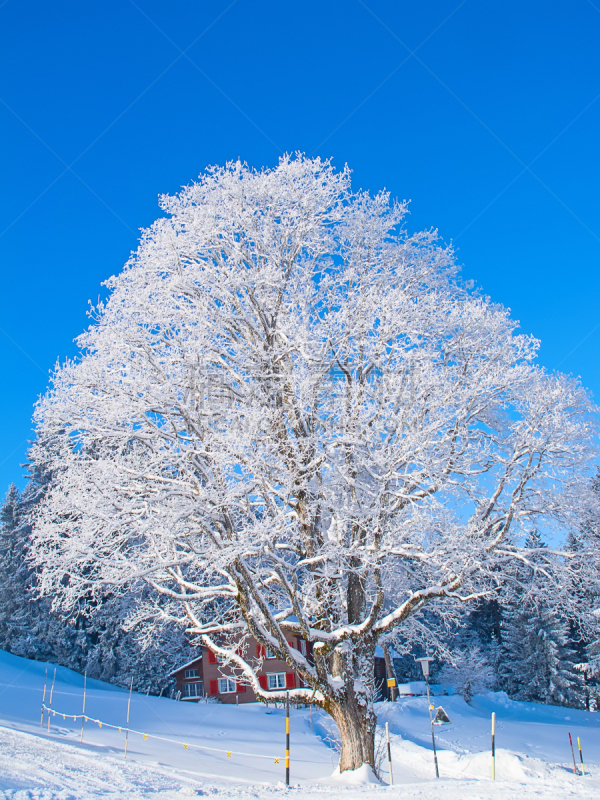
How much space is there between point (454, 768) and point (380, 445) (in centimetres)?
1485

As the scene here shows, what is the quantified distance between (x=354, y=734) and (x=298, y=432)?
486cm

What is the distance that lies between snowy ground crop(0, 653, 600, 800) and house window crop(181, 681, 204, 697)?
7.51 meters

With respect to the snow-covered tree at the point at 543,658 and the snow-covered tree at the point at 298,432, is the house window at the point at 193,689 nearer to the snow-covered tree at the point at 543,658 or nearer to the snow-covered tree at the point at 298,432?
the snow-covered tree at the point at 543,658

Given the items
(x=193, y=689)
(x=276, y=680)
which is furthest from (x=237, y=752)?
(x=193, y=689)

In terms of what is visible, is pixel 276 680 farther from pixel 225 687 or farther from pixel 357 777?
pixel 357 777

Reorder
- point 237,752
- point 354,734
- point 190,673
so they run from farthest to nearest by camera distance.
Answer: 1. point 190,673
2. point 237,752
3. point 354,734

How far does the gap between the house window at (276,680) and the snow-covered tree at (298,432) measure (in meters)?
31.7

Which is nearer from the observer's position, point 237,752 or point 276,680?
point 237,752

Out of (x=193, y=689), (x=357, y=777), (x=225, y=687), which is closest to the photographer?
(x=357, y=777)

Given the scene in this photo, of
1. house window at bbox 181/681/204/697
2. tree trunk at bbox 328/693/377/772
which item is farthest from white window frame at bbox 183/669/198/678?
tree trunk at bbox 328/693/377/772

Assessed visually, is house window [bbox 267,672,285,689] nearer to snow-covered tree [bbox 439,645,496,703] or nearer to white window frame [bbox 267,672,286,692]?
white window frame [bbox 267,672,286,692]

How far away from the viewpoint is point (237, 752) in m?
17.8

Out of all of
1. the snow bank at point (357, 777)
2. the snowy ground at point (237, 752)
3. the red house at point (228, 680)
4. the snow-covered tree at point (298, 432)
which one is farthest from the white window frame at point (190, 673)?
the snow bank at point (357, 777)

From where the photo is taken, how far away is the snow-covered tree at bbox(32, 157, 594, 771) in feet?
27.6
